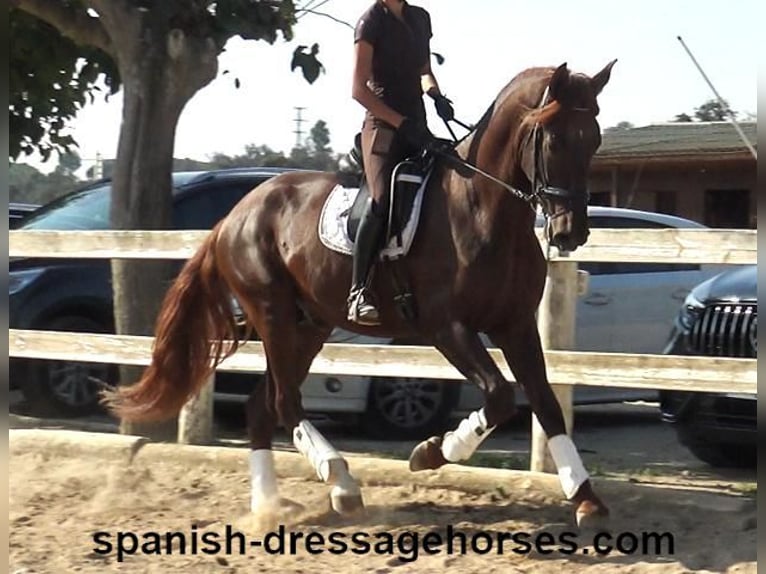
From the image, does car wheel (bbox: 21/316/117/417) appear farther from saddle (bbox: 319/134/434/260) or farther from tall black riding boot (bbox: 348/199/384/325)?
tall black riding boot (bbox: 348/199/384/325)

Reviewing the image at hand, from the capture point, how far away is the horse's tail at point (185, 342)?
736 cm

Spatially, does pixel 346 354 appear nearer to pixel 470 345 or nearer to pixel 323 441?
pixel 323 441

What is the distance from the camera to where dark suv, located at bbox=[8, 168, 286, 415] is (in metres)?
10.4

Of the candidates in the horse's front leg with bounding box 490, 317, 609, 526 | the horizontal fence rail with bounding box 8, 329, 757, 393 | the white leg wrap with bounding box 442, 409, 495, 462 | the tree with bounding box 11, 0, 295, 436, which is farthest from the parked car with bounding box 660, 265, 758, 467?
the tree with bounding box 11, 0, 295, 436

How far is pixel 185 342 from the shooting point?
7395 millimetres

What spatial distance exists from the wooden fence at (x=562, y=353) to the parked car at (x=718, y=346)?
0.56m

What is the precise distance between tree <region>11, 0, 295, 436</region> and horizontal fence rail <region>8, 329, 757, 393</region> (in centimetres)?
42

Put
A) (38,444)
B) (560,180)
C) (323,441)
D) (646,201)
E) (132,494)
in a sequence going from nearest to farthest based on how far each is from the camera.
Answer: (560,180)
(323,441)
(132,494)
(38,444)
(646,201)

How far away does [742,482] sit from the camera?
7.64 metres

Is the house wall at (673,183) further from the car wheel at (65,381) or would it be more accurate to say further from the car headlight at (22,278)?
the car headlight at (22,278)

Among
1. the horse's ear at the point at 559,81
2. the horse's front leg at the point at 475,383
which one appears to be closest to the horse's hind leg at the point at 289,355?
the horse's front leg at the point at 475,383

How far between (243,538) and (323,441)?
68 cm

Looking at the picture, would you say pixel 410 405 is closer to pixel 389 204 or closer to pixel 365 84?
pixel 389 204

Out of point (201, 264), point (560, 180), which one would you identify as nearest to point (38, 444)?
point (201, 264)
